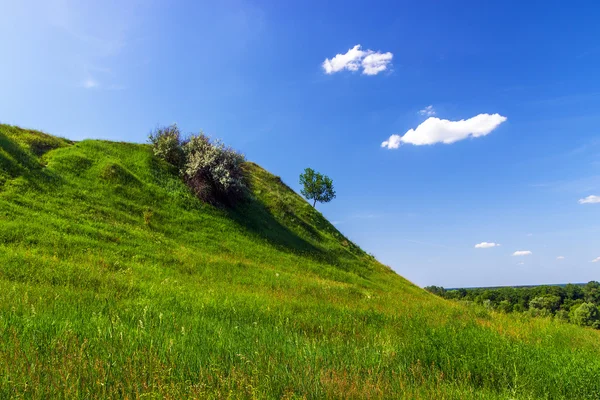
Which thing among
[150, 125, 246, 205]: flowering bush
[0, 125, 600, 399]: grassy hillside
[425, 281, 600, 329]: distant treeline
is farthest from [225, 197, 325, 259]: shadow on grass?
[425, 281, 600, 329]: distant treeline

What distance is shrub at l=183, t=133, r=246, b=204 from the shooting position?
2986 centimetres

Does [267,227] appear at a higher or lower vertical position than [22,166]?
lower

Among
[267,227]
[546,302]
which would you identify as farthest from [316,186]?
[546,302]

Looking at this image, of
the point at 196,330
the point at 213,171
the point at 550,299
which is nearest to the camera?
the point at 196,330

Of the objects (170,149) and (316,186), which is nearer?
(170,149)

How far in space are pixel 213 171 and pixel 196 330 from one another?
2476 centimetres

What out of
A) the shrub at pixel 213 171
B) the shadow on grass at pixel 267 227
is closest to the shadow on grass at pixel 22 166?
the shrub at pixel 213 171

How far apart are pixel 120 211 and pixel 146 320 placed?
17306 millimetres

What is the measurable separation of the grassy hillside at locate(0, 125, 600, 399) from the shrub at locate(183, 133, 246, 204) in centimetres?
826

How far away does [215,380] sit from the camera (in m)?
4.30

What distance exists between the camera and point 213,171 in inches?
1176

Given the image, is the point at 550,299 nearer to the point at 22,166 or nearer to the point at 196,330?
the point at 196,330

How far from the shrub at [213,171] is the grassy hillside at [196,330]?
8259 millimetres

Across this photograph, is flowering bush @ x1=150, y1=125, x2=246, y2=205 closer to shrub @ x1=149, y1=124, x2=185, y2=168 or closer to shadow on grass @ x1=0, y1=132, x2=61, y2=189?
shrub @ x1=149, y1=124, x2=185, y2=168
